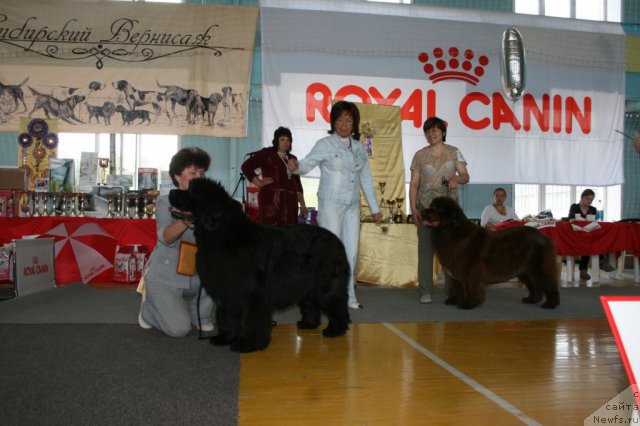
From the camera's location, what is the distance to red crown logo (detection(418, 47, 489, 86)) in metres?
7.93

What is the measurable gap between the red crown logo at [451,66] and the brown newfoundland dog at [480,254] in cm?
402

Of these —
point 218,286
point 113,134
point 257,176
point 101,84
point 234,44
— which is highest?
point 234,44

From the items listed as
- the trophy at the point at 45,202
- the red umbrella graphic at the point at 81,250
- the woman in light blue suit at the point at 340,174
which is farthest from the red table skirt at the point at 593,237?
the trophy at the point at 45,202

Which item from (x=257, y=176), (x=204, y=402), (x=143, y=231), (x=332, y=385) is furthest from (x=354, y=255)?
(x=143, y=231)

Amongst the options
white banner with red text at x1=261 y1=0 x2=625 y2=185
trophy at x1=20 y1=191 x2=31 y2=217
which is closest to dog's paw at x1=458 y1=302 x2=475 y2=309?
white banner with red text at x1=261 y1=0 x2=625 y2=185

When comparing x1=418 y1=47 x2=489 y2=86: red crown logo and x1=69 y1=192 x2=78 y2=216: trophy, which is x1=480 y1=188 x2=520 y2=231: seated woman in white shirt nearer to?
x1=418 y1=47 x2=489 y2=86: red crown logo

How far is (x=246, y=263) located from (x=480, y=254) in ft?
8.34

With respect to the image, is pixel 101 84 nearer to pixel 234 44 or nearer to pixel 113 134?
pixel 113 134

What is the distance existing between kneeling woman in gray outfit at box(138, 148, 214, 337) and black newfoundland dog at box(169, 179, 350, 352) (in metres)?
0.36

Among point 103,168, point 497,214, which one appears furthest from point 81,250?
point 497,214

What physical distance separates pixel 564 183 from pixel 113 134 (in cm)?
755

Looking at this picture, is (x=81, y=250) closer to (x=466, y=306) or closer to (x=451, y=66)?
(x=466, y=306)

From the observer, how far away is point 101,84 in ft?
23.7

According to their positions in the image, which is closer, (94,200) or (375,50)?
(94,200)
